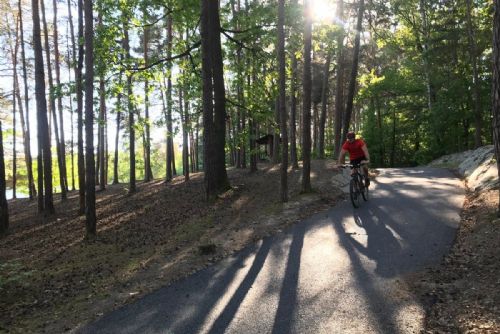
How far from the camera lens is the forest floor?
18.3 ft

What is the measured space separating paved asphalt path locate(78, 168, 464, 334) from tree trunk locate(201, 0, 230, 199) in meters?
5.46

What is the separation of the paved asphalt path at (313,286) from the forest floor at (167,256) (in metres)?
0.37

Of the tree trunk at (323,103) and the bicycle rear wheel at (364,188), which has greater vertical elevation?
the tree trunk at (323,103)

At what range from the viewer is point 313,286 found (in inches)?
241

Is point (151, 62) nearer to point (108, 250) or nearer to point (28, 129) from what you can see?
point (108, 250)

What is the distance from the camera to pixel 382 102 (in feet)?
120

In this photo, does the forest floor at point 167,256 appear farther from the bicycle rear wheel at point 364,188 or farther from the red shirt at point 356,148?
the red shirt at point 356,148

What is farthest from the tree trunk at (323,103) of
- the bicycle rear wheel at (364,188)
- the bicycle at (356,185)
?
the bicycle at (356,185)

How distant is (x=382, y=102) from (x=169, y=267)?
3284 cm

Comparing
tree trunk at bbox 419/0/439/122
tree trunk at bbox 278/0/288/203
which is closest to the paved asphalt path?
tree trunk at bbox 278/0/288/203

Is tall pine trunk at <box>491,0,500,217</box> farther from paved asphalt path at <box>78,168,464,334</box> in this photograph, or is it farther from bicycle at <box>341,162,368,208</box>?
bicycle at <box>341,162,368,208</box>

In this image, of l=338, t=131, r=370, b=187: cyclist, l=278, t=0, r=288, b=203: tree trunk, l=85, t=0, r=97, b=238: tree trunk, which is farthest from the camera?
l=278, t=0, r=288, b=203: tree trunk

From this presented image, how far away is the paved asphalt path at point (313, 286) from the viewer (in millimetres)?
5066

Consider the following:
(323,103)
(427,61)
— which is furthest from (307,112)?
(427,61)
